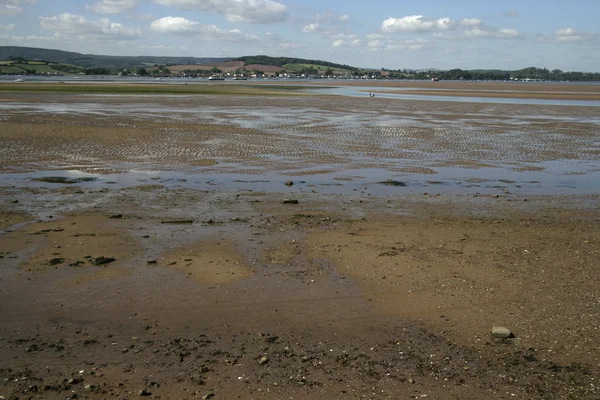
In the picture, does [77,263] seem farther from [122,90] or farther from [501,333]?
[122,90]

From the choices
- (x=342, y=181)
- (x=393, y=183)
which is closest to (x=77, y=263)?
(x=342, y=181)

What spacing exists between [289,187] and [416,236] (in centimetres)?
569

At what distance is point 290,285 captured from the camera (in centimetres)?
866

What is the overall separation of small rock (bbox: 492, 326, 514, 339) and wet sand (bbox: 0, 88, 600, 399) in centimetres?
12

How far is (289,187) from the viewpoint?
16156mm

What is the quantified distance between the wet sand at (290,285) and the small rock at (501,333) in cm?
12

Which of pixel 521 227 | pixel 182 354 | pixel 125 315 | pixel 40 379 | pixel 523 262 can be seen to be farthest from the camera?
pixel 521 227

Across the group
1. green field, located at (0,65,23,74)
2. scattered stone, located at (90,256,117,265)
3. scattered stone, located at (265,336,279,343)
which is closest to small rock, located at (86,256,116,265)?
scattered stone, located at (90,256,117,265)

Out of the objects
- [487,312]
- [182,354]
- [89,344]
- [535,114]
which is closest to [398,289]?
[487,312]

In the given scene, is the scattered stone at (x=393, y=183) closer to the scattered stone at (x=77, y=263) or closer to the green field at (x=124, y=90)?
the scattered stone at (x=77, y=263)

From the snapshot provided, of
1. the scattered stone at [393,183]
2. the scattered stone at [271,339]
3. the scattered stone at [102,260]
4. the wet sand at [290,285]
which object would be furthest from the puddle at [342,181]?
the scattered stone at [271,339]

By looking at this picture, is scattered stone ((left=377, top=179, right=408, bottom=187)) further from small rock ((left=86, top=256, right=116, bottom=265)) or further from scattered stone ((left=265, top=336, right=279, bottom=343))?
scattered stone ((left=265, top=336, right=279, bottom=343))

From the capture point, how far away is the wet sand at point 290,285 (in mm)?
5977

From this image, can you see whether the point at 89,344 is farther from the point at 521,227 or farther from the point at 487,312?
the point at 521,227
